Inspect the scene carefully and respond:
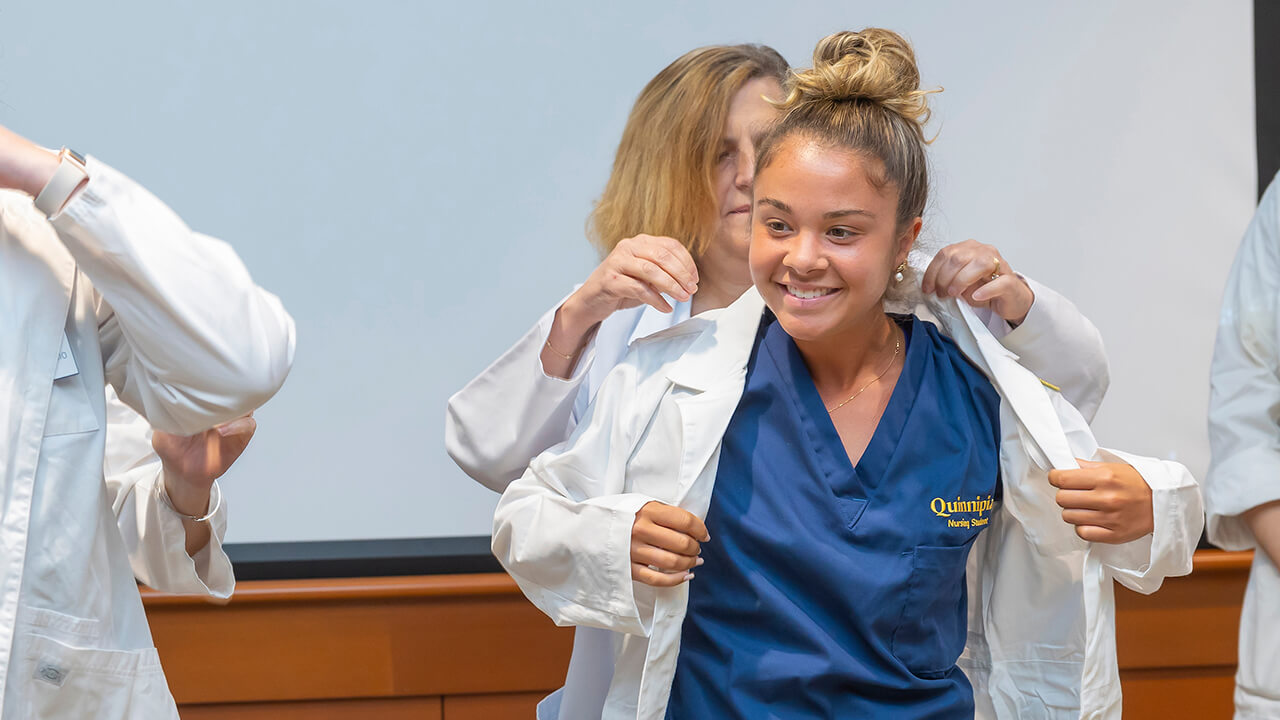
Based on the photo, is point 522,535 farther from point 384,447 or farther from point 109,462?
point 384,447

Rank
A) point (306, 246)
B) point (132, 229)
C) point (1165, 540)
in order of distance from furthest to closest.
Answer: point (306, 246)
point (1165, 540)
point (132, 229)

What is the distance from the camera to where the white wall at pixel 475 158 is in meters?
2.26

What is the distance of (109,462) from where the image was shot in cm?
144

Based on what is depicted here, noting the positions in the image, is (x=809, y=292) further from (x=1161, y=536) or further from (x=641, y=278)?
(x=1161, y=536)

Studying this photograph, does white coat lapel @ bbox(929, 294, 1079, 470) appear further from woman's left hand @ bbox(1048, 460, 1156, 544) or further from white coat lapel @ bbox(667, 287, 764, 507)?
white coat lapel @ bbox(667, 287, 764, 507)

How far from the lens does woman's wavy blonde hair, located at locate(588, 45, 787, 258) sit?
1749 mm

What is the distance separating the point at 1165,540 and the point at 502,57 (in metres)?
1.58

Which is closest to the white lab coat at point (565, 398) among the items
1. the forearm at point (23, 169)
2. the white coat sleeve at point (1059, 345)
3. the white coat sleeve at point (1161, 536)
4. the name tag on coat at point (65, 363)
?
the white coat sleeve at point (1059, 345)

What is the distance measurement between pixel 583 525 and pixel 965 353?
0.59 m

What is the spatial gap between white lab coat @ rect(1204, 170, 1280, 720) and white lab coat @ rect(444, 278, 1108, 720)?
294 mm

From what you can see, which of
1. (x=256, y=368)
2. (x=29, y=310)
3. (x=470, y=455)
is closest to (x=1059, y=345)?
(x=470, y=455)

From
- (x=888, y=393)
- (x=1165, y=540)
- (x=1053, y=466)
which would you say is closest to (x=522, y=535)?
(x=888, y=393)

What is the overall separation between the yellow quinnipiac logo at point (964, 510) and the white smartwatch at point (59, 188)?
103cm

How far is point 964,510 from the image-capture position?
1.43 meters
